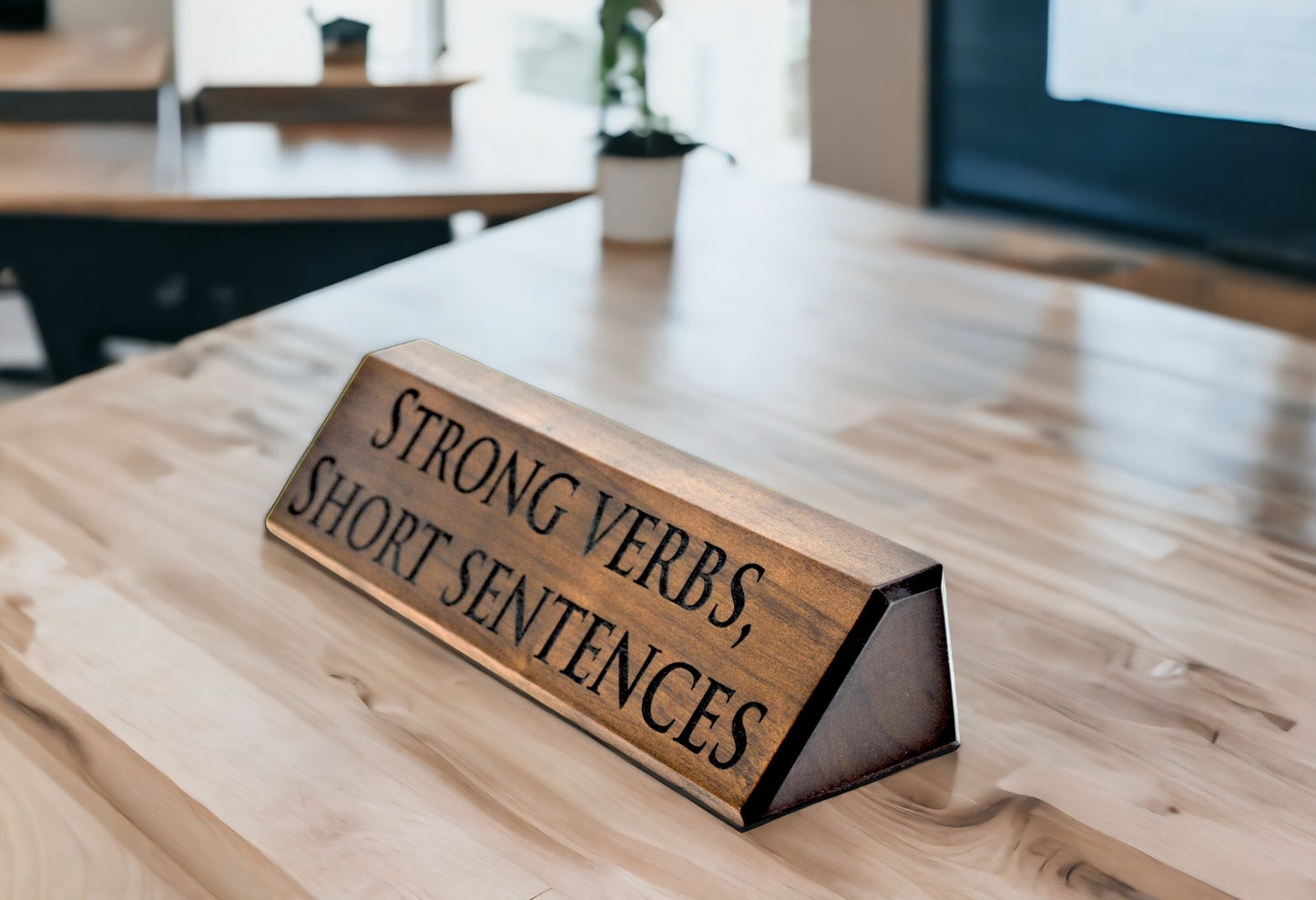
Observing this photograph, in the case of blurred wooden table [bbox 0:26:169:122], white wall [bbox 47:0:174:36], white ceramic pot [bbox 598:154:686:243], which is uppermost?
white wall [bbox 47:0:174:36]

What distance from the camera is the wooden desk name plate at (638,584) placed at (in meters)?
0.53

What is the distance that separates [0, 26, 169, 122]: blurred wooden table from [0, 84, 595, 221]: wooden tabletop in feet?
0.32

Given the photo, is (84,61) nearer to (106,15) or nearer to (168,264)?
(106,15)

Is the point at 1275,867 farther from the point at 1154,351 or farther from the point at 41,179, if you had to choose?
the point at 41,179

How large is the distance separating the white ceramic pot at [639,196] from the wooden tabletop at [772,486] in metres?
0.15

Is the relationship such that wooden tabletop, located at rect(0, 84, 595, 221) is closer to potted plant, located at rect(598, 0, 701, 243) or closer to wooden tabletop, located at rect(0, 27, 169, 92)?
wooden tabletop, located at rect(0, 27, 169, 92)

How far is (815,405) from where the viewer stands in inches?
37.1

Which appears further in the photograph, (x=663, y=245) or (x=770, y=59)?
(x=770, y=59)

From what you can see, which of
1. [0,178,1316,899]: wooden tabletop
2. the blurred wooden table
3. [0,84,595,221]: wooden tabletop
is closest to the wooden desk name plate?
[0,178,1316,899]: wooden tabletop

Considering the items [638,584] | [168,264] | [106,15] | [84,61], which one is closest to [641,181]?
[638,584]

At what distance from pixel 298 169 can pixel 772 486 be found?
1447 mm

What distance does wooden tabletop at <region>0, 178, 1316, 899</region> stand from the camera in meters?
0.53

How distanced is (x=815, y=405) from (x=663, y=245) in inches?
16.5

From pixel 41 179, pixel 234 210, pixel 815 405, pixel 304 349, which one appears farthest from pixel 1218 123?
pixel 41 179
